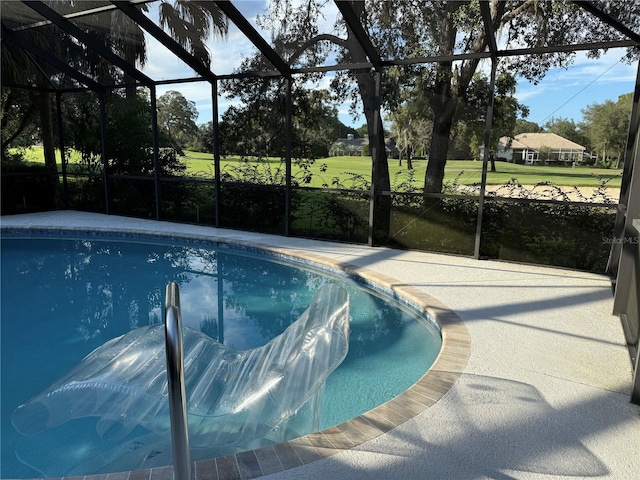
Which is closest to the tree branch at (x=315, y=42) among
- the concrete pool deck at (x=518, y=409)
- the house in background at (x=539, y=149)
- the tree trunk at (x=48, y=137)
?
the house in background at (x=539, y=149)

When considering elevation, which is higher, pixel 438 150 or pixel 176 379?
pixel 438 150

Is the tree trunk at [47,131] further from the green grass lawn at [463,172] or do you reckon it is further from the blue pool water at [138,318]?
the green grass lawn at [463,172]

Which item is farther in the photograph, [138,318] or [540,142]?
[540,142]

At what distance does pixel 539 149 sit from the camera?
6258 mm

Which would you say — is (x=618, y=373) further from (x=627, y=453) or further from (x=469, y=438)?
(x=469, y=438)

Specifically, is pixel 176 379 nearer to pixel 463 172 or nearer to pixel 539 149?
pixel 463 172

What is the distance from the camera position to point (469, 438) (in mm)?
2393

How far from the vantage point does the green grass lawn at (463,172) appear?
5879mm

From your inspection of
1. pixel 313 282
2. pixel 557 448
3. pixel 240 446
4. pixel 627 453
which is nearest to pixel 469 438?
pixel 557 448

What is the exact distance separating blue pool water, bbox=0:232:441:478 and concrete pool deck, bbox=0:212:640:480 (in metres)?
0.68

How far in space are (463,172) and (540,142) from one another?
3.62 ft

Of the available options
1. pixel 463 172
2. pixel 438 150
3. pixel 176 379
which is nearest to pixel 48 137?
pixel 438 150

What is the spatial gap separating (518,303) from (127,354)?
152 inches

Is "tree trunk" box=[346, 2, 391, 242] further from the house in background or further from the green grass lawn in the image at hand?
the house in background
